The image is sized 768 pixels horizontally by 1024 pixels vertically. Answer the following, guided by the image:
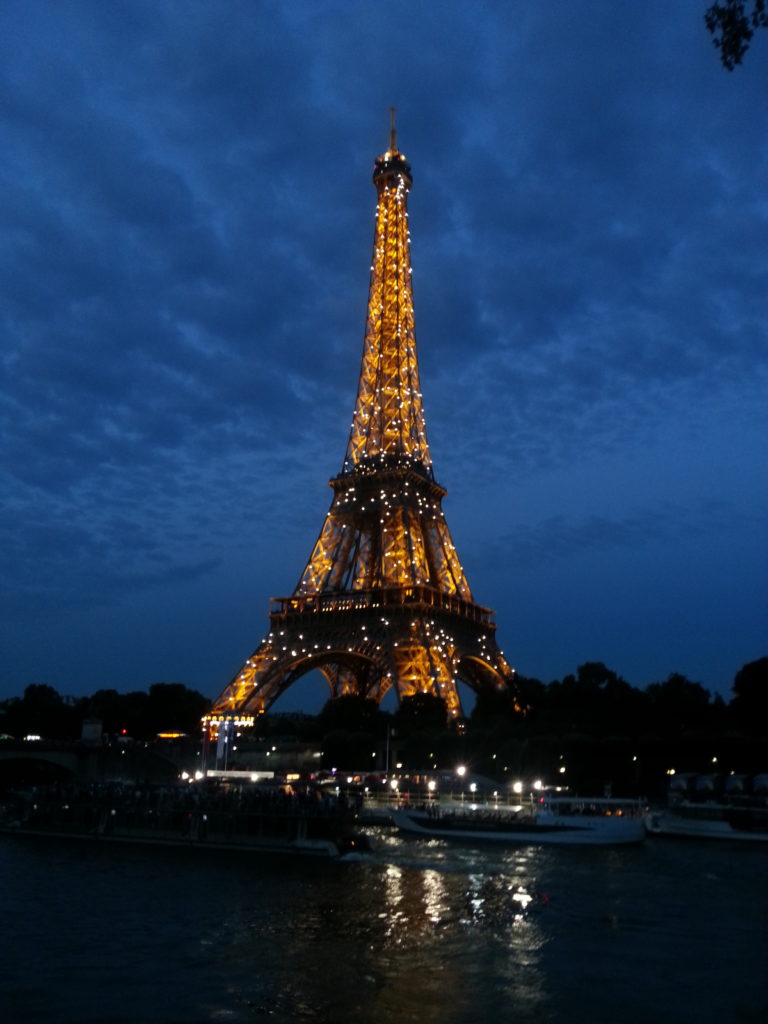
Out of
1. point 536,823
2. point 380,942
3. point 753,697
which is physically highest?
point 753,697

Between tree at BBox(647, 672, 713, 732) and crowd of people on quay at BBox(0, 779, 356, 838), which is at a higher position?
tree at BBox(647, 672, 713, 732)

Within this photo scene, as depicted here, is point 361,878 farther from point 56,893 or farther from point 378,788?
point 378,788

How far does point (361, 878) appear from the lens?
30812 mm

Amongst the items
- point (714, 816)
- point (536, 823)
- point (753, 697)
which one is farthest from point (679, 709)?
point (536, 823)

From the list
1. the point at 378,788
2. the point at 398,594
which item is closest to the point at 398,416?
the point at 398,594

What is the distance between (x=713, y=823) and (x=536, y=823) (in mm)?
9207

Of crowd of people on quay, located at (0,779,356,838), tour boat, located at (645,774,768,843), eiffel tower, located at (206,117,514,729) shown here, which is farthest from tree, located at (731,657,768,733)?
crowd of people on quay, located at (0,779,356,838)

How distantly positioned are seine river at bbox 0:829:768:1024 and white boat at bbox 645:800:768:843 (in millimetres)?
11187

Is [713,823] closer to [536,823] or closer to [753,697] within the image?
[536,823]

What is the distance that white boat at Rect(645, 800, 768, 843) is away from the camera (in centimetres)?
4550

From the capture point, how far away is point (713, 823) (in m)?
46.2

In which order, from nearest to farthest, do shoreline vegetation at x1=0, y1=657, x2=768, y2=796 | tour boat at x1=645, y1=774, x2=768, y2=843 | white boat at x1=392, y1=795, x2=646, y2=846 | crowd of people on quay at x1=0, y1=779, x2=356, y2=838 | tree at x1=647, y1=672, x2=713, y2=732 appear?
crowd of people on quay at x1=0, y1=779, x2=356, y2=838 < white boat at x1=392, y1=795, x2=646, y2=846 < tour boat at x1=645, y1=774, x2=768, y2=843 < shoreline vegetation at x1=0, y1=657, x2=768, y2=796 < tree at x1=647, y1=672, x2=713, y2=732

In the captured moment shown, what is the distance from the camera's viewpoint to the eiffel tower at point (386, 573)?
66.7 m

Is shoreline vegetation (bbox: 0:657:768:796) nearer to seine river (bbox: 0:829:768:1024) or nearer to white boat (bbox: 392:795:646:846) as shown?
white boat (bbox: 392:795:646:846)
